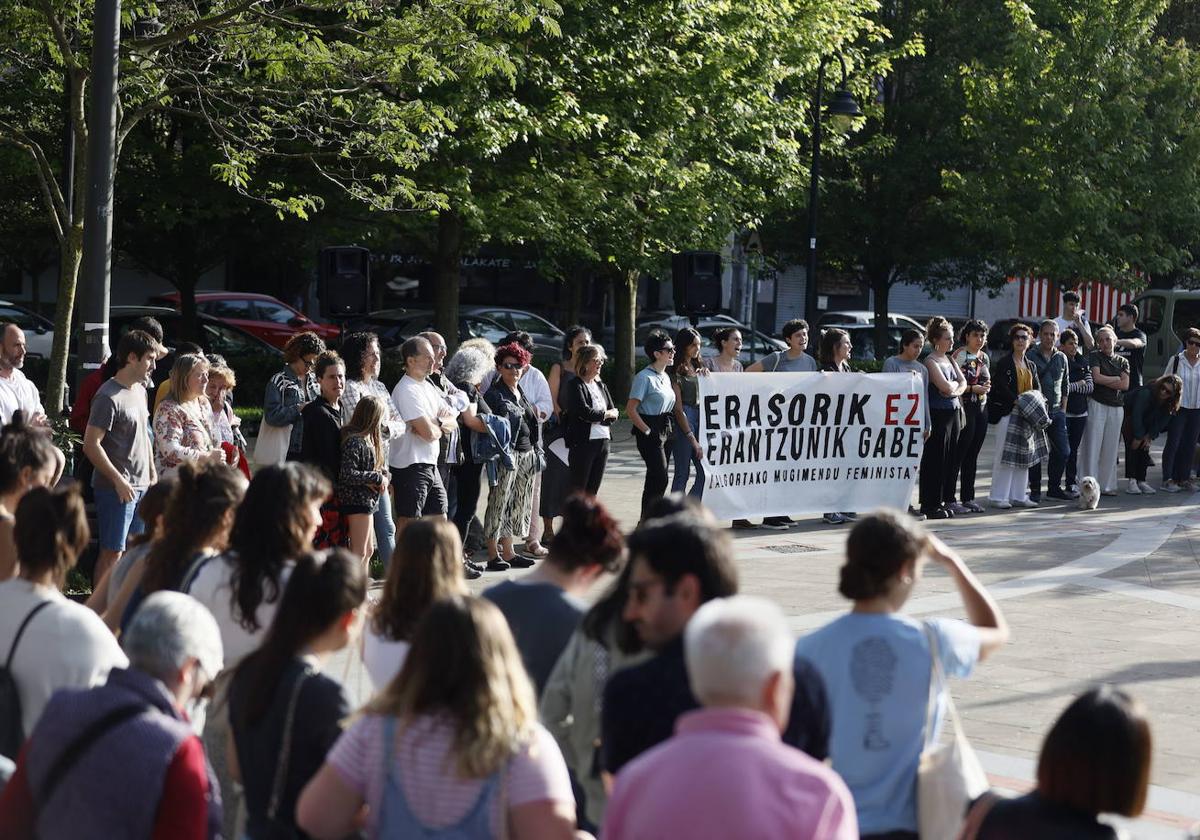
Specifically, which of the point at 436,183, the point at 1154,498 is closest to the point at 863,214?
the point at 436,183

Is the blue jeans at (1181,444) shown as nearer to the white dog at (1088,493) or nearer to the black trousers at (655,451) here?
the white dog at (1088,493)

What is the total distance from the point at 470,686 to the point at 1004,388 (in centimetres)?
1334

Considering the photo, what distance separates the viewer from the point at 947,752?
4164mm

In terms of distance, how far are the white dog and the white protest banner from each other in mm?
2500

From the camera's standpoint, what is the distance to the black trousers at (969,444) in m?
15.4

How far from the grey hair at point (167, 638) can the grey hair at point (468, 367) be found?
800 centimetres

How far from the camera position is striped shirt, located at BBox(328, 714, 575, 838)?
336 cm

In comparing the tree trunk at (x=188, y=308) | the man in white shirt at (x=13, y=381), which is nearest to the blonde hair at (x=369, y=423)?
the man in white shirt at (x=13, y=381)

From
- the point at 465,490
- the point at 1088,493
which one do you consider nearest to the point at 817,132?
the point at 1088,493

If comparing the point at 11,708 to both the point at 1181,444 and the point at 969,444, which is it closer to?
the point at 969,444

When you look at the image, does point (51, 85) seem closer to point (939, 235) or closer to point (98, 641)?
point (98, 641)

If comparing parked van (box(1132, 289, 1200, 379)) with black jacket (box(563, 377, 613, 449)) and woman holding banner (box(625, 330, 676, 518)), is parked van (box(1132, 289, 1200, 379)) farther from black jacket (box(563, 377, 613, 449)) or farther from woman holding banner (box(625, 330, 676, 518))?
black jacket (box(563, 377, 613, 449))

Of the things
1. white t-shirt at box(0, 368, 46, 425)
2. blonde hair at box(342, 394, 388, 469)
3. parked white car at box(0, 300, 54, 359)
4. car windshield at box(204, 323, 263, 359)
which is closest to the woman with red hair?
blonde hair at box(342, 394, 388, 469)

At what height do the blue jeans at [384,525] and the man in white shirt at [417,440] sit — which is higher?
the man in white shirt at [417,440]
